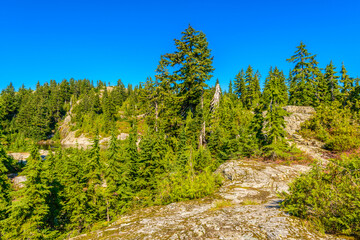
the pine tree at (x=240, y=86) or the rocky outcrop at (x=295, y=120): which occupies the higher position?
the pine tree at (x=240, y=86)

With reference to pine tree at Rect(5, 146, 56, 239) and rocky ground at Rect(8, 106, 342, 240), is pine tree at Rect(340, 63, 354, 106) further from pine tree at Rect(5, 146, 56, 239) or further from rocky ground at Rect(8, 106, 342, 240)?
pine tree at Rect(5, 146, 56, 239)

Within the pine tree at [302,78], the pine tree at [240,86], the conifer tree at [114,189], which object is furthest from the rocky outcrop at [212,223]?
the pine tree at [240,86]

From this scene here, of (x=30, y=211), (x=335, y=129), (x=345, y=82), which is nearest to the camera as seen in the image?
(x=30, y=211)

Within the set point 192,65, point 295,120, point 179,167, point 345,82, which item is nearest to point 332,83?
point 345,82

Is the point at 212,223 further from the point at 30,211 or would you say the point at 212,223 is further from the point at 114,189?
the point at 30,211

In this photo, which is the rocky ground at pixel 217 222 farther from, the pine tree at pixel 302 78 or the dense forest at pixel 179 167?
the pine tree at pixel 302 78

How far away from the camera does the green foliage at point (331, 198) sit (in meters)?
3.90

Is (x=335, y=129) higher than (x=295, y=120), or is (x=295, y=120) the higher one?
(x=295, y=120)

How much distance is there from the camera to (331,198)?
4.31 m

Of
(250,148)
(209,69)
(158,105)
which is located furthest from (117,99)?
(250,148)

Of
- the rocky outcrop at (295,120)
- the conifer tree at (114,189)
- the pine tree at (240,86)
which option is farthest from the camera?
the pine tree at (240,86)

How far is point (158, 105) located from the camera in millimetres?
32312

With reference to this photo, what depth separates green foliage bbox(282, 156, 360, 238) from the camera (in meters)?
3.90

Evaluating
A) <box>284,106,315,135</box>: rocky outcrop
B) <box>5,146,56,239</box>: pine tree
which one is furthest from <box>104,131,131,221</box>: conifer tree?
<box>284,106,315,135</box>: rocky outcrop
